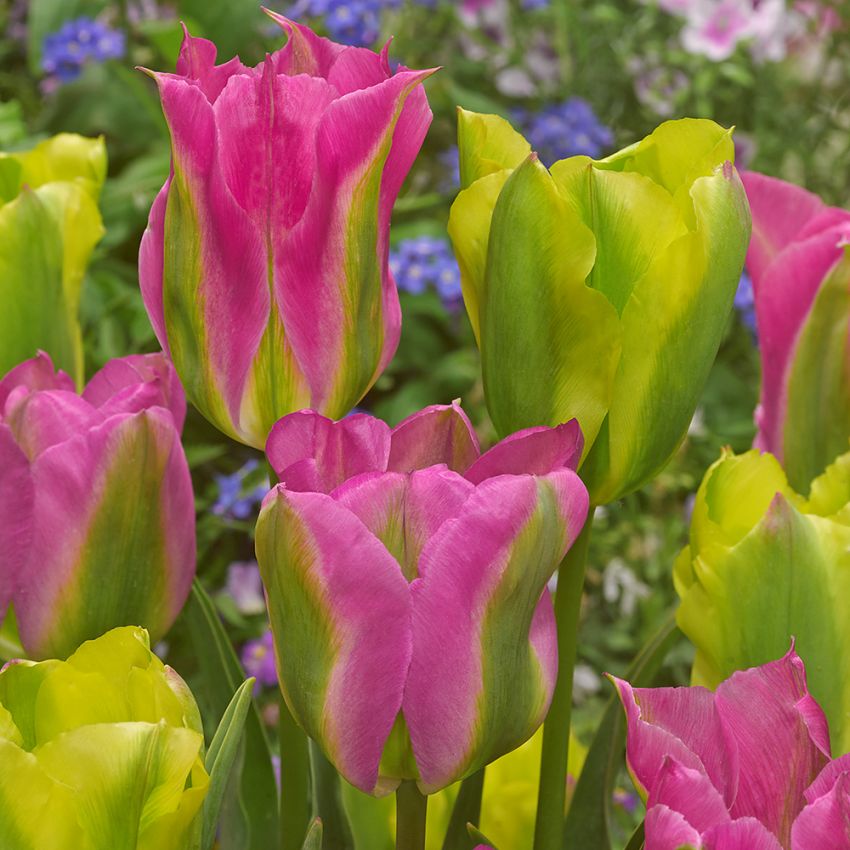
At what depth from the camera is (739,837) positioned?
31cm

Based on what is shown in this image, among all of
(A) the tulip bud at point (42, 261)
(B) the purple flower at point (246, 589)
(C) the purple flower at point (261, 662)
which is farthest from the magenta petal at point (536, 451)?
(B) the purple flower at point (246, 589)

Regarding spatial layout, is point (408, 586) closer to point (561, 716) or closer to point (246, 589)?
point (561, 716)

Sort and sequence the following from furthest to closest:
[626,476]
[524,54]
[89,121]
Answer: [524,54]
[89,121]
[626,476]

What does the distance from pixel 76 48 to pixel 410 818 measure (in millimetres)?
1454

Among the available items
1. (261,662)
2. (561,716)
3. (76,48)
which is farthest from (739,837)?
(76,48)

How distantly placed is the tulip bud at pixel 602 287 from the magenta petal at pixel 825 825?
13 cm

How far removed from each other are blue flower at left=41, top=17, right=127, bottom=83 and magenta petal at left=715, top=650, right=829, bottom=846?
1460 mm

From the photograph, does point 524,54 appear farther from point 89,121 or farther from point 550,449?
point 550,449

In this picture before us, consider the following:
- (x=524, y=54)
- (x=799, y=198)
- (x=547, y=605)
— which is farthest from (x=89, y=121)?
(x=547, y=605)

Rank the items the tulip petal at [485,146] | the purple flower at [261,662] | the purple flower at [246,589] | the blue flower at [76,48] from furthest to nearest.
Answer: the blue flower at [76,48], the purple flower at [246,589], the purple flower at [261,662], the tulip petal at [485,146]

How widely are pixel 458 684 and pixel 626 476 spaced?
0.30 feet

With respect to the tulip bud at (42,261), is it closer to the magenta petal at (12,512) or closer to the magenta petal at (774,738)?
the magenta petal at (12,512)

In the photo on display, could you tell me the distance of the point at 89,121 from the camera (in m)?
1.82

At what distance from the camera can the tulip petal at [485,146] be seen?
16.6 inches
